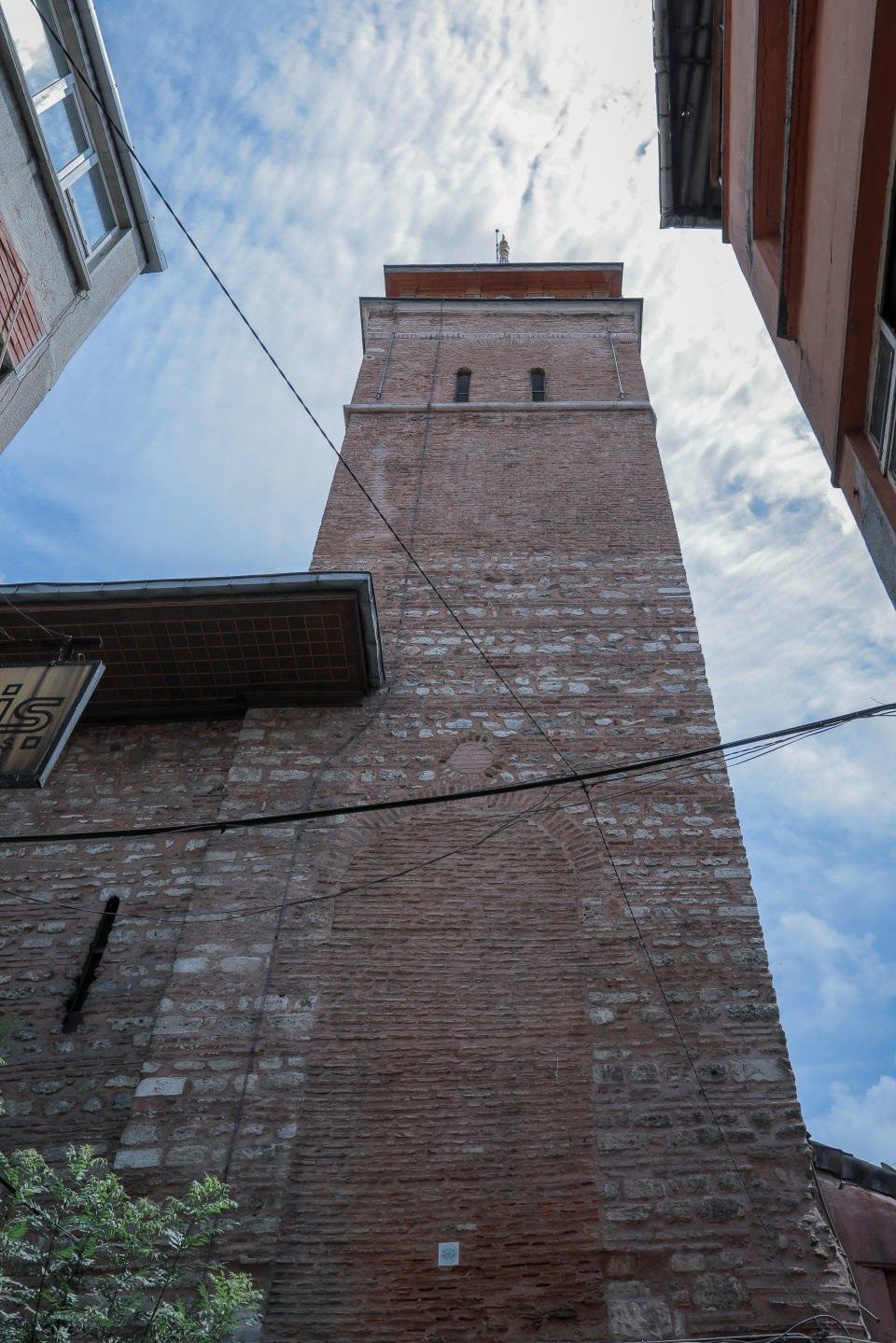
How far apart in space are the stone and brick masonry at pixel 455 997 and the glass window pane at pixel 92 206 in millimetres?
3575

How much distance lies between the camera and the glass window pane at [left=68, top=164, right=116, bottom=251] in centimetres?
724

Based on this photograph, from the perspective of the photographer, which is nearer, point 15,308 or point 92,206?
point 15,308

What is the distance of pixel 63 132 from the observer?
6.95 m

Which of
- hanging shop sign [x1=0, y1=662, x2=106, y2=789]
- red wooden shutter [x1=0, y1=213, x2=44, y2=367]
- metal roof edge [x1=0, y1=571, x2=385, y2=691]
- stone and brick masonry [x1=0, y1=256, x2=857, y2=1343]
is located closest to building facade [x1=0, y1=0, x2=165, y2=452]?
red wooden shutter [x1=0, y1=213, x2=44, y2=367]

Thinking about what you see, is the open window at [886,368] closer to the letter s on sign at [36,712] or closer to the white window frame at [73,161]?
the letter s on sign at [36,712]

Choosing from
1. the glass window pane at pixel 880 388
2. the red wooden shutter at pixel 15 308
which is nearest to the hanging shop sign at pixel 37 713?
the red wooden shutter at pixel 15 308

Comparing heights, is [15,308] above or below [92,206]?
below

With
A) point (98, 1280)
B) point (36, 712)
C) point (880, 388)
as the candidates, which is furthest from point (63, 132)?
point (98, 1280)

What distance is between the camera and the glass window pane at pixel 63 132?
21.8ft

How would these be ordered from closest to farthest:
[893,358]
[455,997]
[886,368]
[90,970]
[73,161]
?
[893,358] → [886,368] → [455,997] → [90,970] → [73,161]

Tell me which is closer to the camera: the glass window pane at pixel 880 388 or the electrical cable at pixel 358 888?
the glass window pane at pixel 880 388

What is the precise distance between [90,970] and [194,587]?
2606 millimetres

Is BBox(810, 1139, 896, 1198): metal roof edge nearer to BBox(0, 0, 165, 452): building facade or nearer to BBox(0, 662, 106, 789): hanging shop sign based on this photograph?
BBox(0, 662, 106, 789): hanging shop sign

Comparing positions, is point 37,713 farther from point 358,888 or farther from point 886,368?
point 886,368
